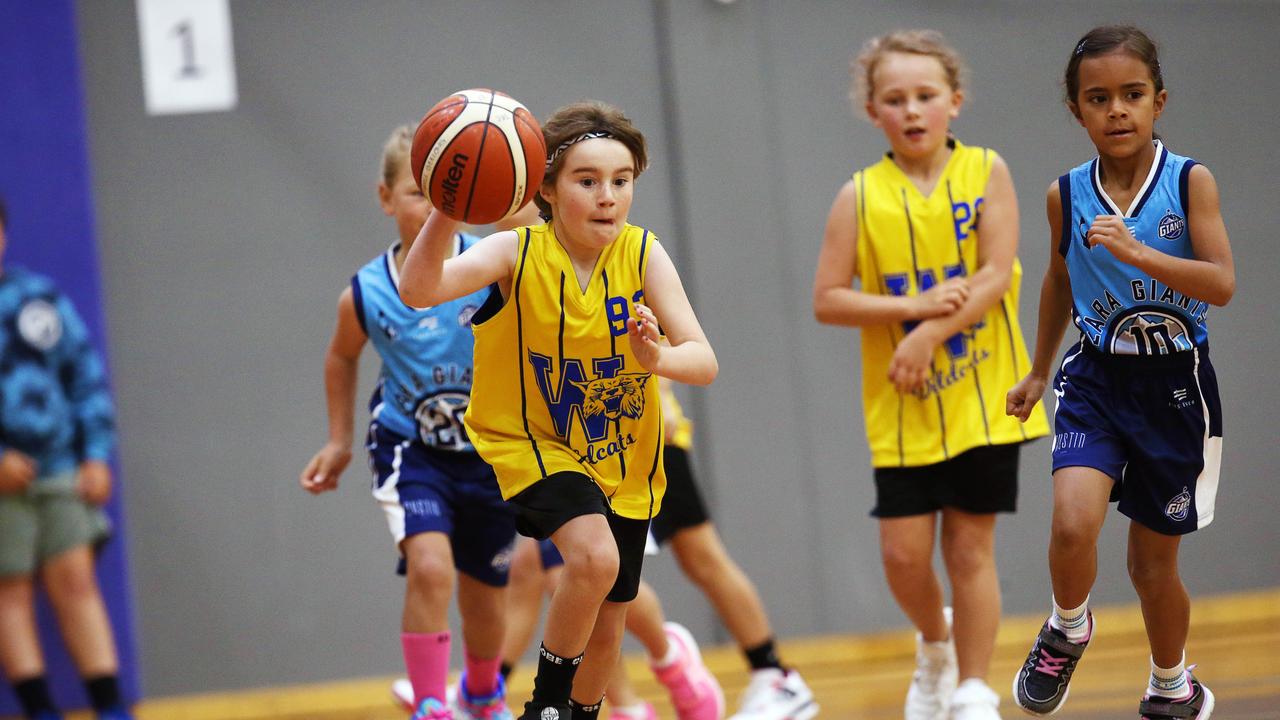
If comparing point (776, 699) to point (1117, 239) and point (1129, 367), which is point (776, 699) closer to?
point (1129, 367)

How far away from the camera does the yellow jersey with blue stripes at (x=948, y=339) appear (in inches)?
153

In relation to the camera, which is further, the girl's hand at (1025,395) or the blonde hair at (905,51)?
the blonde hair at (905,51)

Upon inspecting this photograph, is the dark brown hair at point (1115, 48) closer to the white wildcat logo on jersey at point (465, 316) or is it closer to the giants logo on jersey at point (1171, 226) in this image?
the giants logo on jersey at point (1171, 226)

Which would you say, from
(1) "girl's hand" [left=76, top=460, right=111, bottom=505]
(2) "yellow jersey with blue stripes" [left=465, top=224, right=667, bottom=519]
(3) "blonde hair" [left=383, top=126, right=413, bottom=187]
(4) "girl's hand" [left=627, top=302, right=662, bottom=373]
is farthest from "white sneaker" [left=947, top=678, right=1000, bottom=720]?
(1) "girl's hand" [left=76, top=460, right=111, bottom=505]

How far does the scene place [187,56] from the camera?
6.37m

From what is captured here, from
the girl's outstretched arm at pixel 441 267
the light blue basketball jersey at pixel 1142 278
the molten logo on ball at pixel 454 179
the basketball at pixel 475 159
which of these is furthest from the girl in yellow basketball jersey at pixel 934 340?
the molten logo on ball at pixel 454 179

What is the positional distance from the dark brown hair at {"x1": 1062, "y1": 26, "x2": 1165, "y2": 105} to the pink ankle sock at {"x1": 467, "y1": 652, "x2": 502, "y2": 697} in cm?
236

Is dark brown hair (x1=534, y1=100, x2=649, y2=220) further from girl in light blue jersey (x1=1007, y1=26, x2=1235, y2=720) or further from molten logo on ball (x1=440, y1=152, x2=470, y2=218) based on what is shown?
girl in light blue jersey (x1=1007, y1=26, x2=1235, y2=720)

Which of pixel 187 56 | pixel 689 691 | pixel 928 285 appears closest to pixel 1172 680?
pixel 928 285

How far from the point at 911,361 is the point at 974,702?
944 mm

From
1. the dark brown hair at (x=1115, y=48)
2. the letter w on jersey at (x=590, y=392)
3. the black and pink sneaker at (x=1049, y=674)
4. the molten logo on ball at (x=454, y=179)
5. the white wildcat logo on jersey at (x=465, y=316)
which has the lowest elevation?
the black and pink sneaker at (x=1049, y=674)

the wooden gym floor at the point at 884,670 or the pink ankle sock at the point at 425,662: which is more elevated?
the pink ankle sock at the point at 425,662

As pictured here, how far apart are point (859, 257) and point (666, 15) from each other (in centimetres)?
278

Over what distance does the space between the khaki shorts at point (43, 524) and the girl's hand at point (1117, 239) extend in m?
4.36
